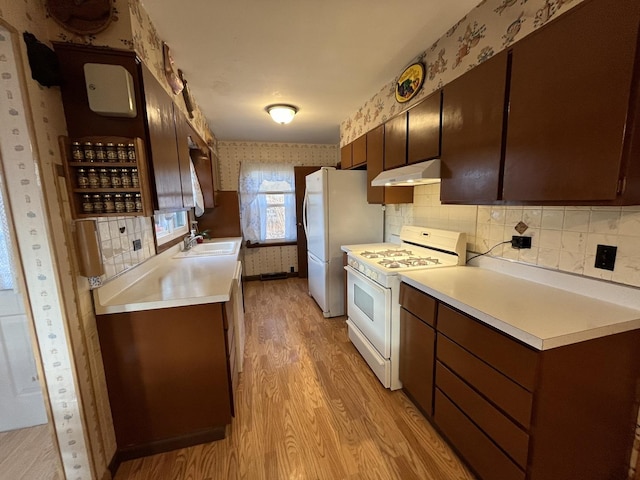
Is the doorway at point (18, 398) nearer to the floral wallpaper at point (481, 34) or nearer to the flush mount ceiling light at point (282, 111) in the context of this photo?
the flush mount ceiling light at point (282, 111)

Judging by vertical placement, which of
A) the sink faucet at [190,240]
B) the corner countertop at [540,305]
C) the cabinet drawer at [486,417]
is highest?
the sink faucet at [190,240]

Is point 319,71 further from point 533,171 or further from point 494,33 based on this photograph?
point 533,171

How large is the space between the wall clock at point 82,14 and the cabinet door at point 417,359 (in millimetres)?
2219

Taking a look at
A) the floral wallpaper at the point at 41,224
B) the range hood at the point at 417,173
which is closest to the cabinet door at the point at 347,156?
the range hood at the point at 417,173

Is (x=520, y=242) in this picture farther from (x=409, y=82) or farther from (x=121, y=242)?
(x=121, y=242)

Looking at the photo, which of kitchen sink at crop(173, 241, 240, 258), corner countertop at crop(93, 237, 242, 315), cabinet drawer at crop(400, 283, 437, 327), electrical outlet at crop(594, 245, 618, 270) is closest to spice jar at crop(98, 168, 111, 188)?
corner countertop at crop(93, 237, 242, 315)

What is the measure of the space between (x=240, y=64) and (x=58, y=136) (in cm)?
144

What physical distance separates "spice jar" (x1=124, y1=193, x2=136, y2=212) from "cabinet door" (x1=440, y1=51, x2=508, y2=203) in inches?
69.1

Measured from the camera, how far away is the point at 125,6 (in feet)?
4.08

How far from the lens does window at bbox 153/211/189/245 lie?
7.29ft

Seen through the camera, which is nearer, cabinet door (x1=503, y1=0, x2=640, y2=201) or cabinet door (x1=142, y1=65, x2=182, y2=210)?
cabinet door (x1=503, y1=0, x2=640, y2=201)

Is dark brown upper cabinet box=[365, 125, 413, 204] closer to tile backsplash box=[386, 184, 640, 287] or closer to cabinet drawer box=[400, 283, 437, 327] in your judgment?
tile backsplash box=[386, 184, 640, 287]

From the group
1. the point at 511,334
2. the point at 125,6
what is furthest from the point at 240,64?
the point at 511,334

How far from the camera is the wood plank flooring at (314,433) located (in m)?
1.37
